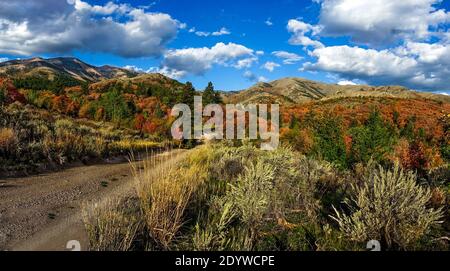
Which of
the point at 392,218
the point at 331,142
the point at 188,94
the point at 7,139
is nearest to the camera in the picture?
the point at 392,218

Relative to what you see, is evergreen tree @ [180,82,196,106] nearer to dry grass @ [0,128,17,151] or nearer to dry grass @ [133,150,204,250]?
dry grass @ [0,128,17,151]

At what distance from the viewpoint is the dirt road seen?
4.60 metres

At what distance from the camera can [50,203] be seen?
6.15 meters

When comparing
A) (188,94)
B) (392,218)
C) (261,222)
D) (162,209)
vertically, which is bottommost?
(261,222)

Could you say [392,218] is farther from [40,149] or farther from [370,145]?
[370,145]

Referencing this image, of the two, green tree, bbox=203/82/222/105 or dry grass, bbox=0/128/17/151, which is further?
green tree, bbox=203/82/222/105

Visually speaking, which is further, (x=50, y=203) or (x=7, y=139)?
(x=7, y=139)

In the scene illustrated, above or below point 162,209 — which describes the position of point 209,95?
above

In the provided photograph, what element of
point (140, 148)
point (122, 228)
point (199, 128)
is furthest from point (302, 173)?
point (199, 128)

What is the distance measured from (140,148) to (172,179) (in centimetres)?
1067

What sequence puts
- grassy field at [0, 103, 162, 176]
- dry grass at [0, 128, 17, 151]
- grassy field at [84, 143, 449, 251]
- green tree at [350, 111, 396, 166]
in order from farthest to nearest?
green tree at [350, 111, 396, 166] < dry grass at [0, 128, 17, 151] < grassy field at [0, 103, 162, 176] < grassy field at [84, 143, 449, 251]

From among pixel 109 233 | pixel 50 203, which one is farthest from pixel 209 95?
pixel 109 233

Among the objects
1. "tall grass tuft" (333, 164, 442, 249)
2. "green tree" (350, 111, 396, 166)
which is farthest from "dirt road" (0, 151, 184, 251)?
"green tree" (350, 111, 396, 166)
